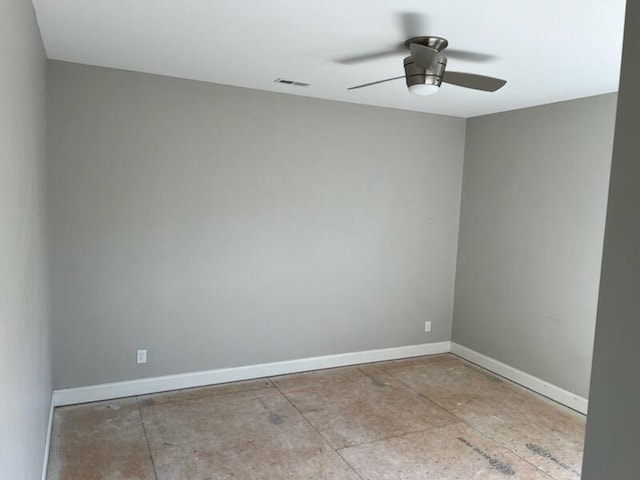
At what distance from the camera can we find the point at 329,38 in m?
→ 2.58

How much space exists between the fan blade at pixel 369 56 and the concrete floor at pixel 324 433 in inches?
98.0

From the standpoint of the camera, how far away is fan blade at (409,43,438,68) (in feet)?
7.73

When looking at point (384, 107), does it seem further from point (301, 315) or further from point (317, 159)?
point (301, 315)

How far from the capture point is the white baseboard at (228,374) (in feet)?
11.6

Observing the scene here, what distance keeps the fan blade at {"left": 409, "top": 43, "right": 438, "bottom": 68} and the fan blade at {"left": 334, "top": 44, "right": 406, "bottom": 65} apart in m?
0.27

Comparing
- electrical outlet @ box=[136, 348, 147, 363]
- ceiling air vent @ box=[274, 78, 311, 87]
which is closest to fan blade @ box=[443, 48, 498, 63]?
ceiling air vent @ box=[274, 78, 311, 87]

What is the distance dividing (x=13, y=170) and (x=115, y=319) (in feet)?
7.31

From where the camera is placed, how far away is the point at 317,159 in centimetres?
420

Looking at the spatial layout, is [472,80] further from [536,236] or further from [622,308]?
[622,308]

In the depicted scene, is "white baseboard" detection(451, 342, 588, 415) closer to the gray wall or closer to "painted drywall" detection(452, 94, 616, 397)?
"painted drywall" detection(452, 94, 616, 397)

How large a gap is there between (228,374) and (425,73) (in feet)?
9.41

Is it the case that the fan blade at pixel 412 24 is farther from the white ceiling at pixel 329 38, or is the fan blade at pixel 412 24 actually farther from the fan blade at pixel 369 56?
the fan blade at pixel 369 56

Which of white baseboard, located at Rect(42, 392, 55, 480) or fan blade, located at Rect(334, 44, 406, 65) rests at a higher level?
fan blade, located at Rect(334, 44, 406, 65)

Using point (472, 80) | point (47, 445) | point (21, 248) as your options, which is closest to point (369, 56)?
point (472, 80)
